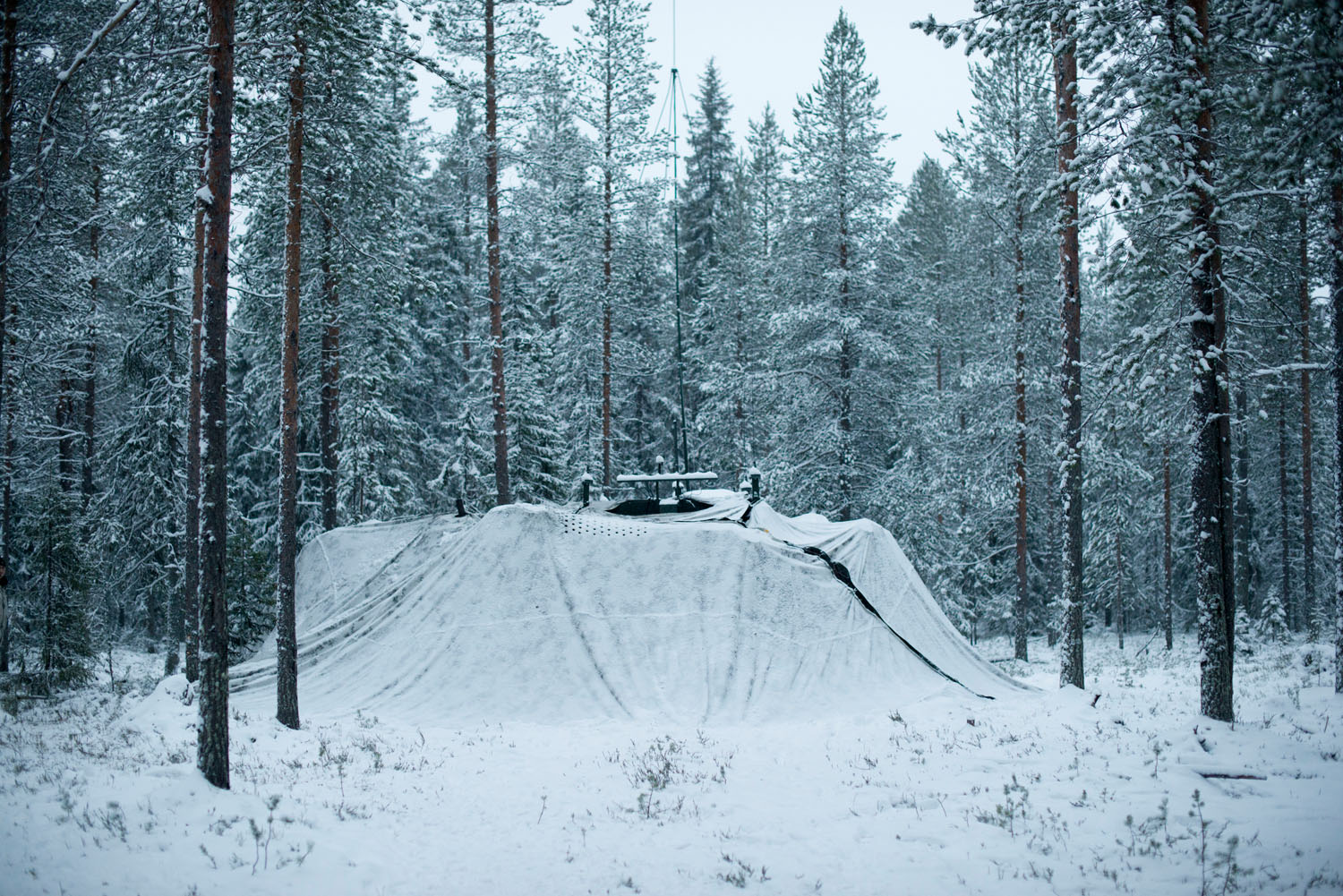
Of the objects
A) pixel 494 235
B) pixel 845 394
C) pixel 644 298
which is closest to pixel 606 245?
pixel 494 235

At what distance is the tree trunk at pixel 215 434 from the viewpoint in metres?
7.30

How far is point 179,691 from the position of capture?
11.9 metres

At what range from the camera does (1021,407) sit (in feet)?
59.6

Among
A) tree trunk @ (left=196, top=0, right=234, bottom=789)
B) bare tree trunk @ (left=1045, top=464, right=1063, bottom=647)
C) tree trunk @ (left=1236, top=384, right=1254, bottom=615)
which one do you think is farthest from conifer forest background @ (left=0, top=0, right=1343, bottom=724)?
bare tree trunk @ (left=1045, top=464, right=1063, bottom=647)

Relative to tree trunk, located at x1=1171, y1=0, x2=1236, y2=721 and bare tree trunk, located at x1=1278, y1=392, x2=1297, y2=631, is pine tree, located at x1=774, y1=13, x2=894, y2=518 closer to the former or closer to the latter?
tree trunk, located at x1=1171, y1=0, x2=1236, y2=721

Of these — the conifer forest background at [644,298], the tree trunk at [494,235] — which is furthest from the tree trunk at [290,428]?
the tree trunk at [494,235]

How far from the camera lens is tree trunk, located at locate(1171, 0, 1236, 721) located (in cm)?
873

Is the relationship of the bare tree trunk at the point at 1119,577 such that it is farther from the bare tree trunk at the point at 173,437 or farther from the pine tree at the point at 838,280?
the bare tree trunk at the point at 173,437

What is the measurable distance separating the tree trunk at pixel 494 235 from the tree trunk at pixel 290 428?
561 centimetres

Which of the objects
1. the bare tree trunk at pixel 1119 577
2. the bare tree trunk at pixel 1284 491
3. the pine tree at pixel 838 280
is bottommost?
the bare tree trunk at pixel 1119 577

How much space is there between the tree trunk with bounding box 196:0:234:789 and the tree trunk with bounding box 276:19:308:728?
289cm

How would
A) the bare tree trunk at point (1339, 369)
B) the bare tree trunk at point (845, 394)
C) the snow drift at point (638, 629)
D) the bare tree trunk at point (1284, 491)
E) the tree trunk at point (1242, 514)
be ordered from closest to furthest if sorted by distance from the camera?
1. the bare tree trunk at point (1339, 369)
2. the snow drift at point (638, 629)
3. the bare tree trunk at point (845, 394)
4. the tree trunk at point (1242, 514)
5. the bare tree trunk at point (1284, 491)

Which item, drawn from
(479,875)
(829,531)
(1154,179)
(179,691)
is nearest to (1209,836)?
(479,875)

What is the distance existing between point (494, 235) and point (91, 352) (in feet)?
36.4
